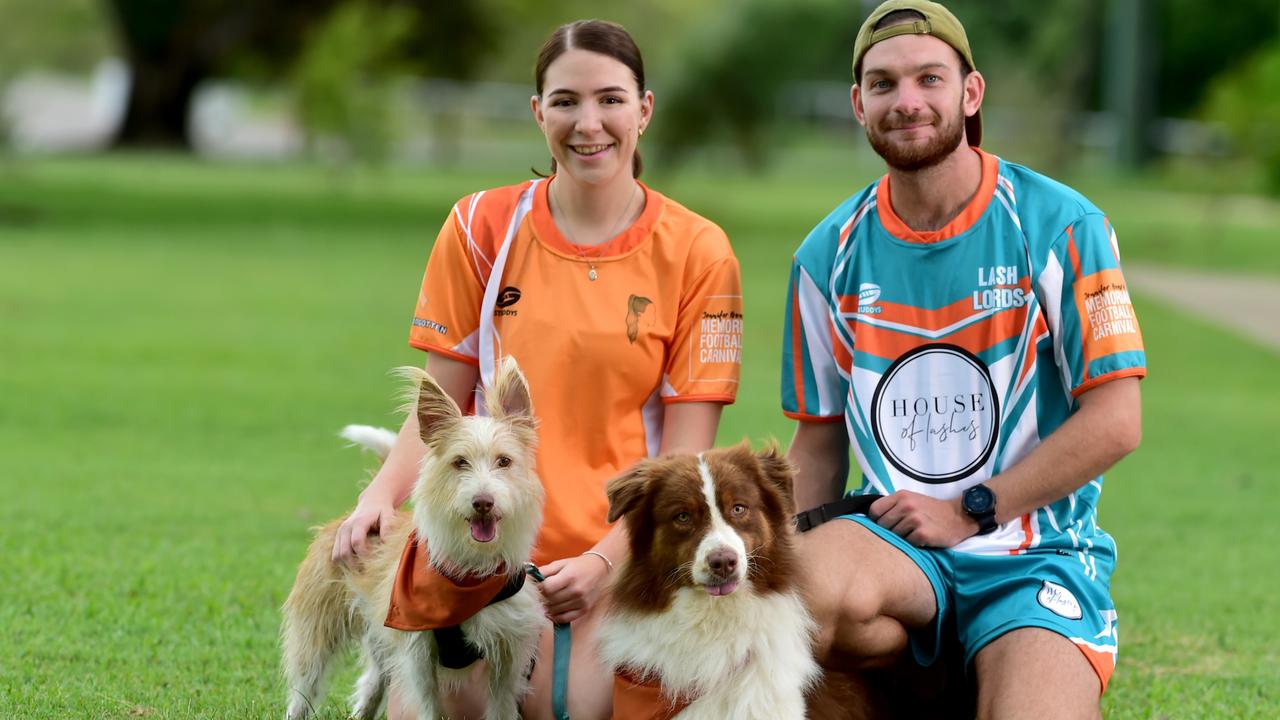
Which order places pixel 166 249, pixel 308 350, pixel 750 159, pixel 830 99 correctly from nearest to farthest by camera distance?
pixel 308 350
pixel 166 249
pixel 750 159
pixel 830 99

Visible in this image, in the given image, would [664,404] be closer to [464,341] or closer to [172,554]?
[464,341]

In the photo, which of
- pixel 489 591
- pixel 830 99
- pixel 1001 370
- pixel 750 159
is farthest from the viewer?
pixel 830 99

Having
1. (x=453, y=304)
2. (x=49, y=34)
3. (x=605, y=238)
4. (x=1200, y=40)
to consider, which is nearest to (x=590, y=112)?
(x=605, y=238)

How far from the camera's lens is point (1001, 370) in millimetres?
5121

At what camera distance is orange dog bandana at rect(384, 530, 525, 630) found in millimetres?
4711

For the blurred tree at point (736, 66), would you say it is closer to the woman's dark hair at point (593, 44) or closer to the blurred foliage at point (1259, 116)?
the blurred foliage at point (1259, 116)

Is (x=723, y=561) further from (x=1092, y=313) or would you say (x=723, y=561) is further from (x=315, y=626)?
(x=315, y=626)

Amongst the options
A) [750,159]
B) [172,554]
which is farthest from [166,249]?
[750,159]

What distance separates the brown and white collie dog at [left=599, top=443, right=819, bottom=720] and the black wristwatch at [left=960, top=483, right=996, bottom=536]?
68cm

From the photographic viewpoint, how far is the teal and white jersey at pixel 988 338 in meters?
5.07

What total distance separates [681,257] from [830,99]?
6646 cm

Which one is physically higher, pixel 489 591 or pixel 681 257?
pixel 681 257

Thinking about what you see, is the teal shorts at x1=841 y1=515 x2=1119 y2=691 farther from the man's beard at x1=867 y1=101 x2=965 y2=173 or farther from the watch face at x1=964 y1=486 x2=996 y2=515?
the man's beard at x1=867 y1=101 x2=965 y2=173

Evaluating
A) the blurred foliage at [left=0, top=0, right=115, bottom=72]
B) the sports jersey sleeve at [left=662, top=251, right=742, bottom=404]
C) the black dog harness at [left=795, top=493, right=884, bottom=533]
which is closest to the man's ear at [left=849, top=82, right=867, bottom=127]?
the sports jersey sleeve at [left=662, top=251, right=742, bottom=404]
